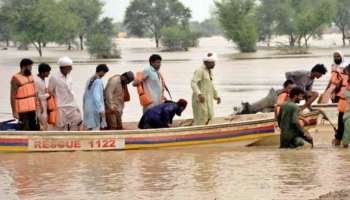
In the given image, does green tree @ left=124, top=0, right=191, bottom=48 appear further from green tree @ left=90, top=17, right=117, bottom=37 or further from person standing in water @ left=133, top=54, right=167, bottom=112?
person standing in water @ left=133, top=54, right=167, bottom=112

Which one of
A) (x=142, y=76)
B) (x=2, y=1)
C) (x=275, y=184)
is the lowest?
(x=275, y=184)

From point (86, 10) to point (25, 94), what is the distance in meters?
66.4

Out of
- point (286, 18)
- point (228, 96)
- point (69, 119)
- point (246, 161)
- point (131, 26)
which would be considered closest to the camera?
point (246, 161)

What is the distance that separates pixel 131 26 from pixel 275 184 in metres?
80.9

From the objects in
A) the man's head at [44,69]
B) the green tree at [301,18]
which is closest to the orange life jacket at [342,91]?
the man's head at [44,69]

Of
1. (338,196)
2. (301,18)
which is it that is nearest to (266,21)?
(301,18)

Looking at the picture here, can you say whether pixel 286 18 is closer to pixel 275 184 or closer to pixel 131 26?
pixel 131 26

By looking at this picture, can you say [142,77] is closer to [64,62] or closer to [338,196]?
[64,62]

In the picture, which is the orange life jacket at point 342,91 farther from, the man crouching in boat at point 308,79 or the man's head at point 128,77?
the man's head at point 128,77

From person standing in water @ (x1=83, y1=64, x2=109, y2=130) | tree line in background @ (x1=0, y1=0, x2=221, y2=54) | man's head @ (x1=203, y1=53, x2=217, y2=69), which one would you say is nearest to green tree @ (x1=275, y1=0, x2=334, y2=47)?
tree line in background @ (x1=0, y1=0, x2=221, y2=54)

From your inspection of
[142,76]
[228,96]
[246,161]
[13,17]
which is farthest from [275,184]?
[13,17]

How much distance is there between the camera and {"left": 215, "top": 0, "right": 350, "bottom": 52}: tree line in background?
59.3 metres

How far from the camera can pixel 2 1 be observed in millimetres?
75688

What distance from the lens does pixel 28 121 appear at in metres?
11.0
